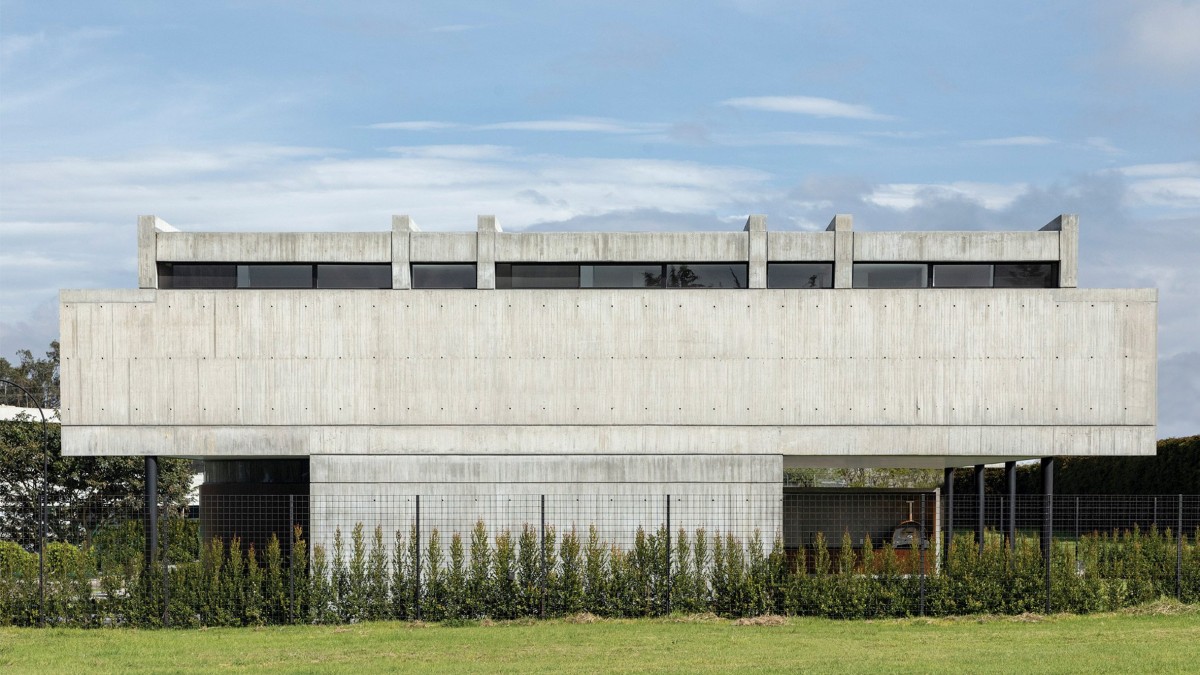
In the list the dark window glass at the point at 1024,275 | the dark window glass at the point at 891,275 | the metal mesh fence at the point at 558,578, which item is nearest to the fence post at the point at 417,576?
the metal mesh fence at the point at 558,578

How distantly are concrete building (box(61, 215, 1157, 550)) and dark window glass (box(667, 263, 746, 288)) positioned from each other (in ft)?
0.69

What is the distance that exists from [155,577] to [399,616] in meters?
4.40

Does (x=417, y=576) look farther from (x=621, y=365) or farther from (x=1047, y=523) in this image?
(x=1047, y=523)

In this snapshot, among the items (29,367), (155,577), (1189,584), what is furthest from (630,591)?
(29,367)

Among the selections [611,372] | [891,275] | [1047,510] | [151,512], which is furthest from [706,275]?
[151,512]

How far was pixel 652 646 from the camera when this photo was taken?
63.1 feet

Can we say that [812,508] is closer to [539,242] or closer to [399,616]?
[539,242]

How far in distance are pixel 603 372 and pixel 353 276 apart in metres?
5.48

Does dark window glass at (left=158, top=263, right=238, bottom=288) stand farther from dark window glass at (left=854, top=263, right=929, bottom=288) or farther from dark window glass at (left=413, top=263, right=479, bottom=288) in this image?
dark window glass at (left=854, top=263, right=929, bottom=288)

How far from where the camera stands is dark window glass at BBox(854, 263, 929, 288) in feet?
83.6

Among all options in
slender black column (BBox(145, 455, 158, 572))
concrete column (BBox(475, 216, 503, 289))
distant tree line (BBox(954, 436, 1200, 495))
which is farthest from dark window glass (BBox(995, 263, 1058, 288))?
slender black column (BBox(145, 455, 158, 572))

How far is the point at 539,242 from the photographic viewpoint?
82.9ft

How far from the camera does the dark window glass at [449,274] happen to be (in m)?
25.5

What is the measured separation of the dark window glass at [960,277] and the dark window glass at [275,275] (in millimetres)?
12810
